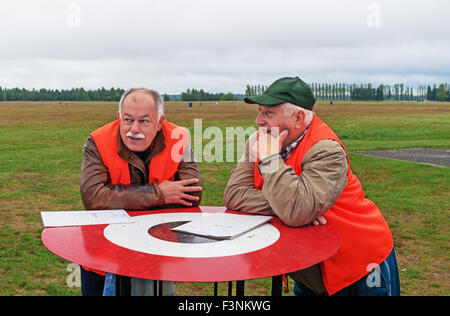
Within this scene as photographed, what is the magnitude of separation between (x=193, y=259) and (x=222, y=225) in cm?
66

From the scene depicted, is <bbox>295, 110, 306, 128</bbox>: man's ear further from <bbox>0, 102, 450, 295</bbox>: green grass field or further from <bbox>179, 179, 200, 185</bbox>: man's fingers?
<bbox>0, 102, 450, 295</bbox>: green grass field

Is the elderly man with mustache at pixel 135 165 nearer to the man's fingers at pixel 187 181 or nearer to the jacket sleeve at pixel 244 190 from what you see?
the man's fingers at pixel 187 181

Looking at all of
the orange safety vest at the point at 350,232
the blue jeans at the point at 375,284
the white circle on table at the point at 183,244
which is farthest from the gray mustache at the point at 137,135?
the blue jeans at the point at 375,284

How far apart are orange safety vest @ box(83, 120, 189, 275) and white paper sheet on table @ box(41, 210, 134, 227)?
0.37 meters

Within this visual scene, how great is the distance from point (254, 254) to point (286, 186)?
645 millimetres

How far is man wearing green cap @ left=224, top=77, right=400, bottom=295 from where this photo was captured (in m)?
2.89

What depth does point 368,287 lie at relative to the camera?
2.95 m

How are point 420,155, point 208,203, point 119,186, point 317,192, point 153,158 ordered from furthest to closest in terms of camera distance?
point 420,155 → point 208,203 → point 153,158 → point 119,186 → point 317,192

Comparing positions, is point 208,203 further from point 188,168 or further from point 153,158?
point 153,158

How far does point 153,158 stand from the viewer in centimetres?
367

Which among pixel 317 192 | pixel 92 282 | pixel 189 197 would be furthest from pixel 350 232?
pixel 92 282

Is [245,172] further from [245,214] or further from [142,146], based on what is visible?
[142,146]

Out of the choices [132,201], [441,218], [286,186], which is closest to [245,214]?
[286,186]

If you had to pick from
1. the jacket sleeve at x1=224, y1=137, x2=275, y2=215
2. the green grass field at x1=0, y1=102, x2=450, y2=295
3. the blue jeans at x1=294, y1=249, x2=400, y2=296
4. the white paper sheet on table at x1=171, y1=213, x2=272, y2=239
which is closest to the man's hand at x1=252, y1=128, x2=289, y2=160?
the jacket sleeve at x1=224, y1=137, x2=275, y2=215
